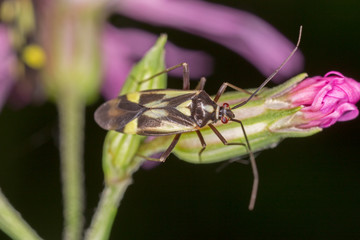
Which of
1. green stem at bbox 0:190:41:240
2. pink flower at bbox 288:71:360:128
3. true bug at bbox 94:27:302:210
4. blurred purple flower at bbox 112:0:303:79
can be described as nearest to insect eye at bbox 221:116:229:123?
true bug at bbox 94:27:302:210

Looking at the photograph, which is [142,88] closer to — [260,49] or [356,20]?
[260,49]

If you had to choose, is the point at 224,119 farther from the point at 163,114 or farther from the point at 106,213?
the point at 106,213

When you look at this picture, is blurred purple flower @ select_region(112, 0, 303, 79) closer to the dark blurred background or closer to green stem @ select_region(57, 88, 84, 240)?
the dark blurred background

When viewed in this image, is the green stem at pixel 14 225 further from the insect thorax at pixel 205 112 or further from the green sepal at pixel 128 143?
the insect thorax at pixel 205 112

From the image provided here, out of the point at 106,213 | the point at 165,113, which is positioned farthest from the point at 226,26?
the point at 106,213

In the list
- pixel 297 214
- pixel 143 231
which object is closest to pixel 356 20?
pixel 297 214

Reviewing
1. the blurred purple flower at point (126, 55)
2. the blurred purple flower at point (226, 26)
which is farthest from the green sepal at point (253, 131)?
the blurred purple flower at point (126, 55)

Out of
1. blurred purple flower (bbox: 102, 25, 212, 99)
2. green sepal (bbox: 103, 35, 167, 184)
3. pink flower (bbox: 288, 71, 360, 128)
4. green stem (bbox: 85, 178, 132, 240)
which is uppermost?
pink flower (bbox: 288, 71, 360, 128)
